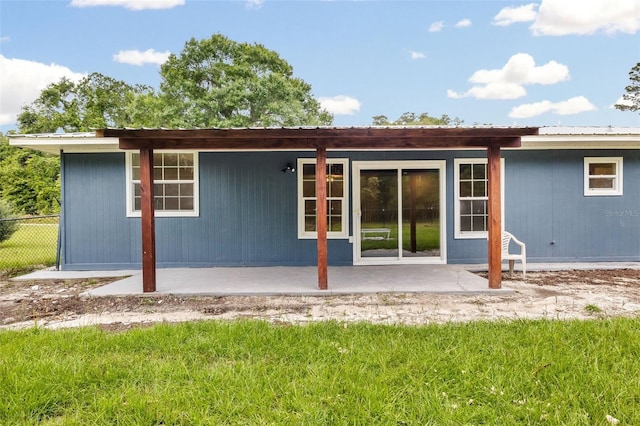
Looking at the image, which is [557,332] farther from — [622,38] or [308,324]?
[622,38]

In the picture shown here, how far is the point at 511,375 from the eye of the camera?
245 cm

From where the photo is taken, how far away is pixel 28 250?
10086mm

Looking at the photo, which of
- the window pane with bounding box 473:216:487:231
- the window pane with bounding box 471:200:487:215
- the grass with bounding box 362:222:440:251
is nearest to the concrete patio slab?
the grass with bounding box 362:222:440:251

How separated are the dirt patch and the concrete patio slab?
150mm

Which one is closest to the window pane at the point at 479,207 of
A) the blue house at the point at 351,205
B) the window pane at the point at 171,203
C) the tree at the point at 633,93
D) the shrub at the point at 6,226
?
the blue house at the point at 351,205

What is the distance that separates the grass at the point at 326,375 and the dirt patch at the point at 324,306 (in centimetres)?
53

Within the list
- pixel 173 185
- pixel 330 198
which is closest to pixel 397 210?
pixel 330 198

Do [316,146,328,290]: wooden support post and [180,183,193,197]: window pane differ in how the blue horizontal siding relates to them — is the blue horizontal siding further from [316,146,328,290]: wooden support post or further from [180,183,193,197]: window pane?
[316,146,328,290]: wooden support post

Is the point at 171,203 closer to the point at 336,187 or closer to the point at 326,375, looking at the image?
the point at 336,187

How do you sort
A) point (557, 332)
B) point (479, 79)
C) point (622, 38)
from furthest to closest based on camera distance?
point (479, 79) < point (622, 38) < point (557, 332)

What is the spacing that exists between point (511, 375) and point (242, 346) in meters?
1.98

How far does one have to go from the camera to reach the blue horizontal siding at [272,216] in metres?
6.89

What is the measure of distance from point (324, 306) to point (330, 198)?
117 inches

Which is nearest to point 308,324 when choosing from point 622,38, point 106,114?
point 622,38
